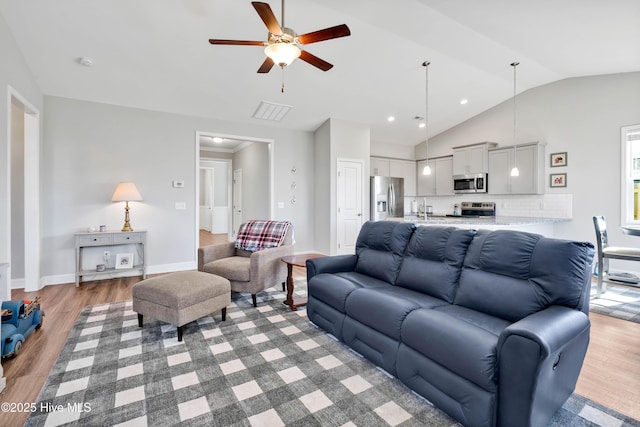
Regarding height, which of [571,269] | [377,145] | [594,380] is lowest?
[594,380]

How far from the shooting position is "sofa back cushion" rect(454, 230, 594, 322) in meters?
1.69

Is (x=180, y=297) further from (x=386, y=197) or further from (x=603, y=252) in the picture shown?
(x=386, y=197)

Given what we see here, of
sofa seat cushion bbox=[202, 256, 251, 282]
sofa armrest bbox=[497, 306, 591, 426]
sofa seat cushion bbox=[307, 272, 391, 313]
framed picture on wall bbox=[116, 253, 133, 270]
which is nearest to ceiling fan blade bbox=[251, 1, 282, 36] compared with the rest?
sofa seat cushion bbox=[307, 272, 391, 313]

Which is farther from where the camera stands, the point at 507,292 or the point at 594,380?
the point at 594,380

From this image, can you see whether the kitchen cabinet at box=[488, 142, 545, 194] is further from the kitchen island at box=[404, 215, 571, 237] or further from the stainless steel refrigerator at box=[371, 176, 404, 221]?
the stainless steel refrigerator at box=[371, 176, 404, 221]

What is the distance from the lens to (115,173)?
4.57 meters

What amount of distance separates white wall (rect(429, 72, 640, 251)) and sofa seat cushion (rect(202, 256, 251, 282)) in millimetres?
5394

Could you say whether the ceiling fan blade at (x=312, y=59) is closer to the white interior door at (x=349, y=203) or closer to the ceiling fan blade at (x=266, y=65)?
the ceiling fan blade at (x=266, y=65)

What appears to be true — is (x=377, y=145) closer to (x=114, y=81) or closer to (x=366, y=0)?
(x=366, y=0)

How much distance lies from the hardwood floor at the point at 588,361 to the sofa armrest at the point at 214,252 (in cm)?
113

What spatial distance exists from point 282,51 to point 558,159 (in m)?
5.35

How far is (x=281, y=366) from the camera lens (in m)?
2.15

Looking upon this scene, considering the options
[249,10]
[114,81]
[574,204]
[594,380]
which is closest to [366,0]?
[249,10]

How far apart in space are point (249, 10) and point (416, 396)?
3.76m
